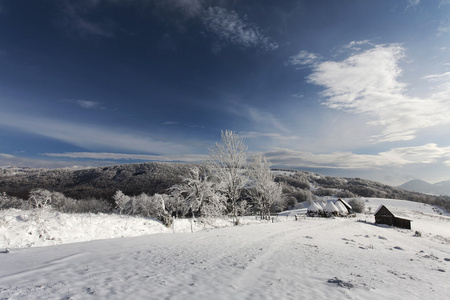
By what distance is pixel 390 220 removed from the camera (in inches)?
1674

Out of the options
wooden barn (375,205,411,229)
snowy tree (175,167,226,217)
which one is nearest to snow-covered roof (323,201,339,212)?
wooden barn (375,205,411,229)

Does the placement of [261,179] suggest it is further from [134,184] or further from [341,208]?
[134,184]

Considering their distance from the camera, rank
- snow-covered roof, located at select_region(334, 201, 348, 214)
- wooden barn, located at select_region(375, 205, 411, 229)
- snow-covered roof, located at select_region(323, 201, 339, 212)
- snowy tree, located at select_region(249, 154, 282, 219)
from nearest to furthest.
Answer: snowy tree, located at select_region(249, 154, 282, 219) < wooden barn, located at select_region(375, 205, 411, 229) < snow-covered roof, located at select_region(323, 201, 339, 212) < snow-covered roof, located at select_region(334, 201, 348, 214)

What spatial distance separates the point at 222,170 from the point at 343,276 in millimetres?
18720

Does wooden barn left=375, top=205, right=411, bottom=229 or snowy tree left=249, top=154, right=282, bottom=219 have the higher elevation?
snowy tree left=249, top=154, right=282, bottom=219

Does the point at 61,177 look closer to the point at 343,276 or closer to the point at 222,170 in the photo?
the point at 222,170

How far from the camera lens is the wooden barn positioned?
3931 centimetres

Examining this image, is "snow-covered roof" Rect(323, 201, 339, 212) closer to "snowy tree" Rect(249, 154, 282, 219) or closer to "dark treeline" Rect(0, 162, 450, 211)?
"snowy tree" Rect(249, 154, 282, 219)

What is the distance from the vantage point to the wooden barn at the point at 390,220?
39.3 m

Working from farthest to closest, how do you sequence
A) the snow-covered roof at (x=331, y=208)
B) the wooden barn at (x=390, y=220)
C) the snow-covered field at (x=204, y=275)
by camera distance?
the snow-covered roof at (x=331, y=208) → the wooden barn at (x=390, y=220) → the snow-covered field at (x=204, y=275)

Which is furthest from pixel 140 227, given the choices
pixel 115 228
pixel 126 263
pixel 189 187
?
pixel 126 263

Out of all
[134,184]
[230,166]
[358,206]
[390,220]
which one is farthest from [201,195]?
[134,184]

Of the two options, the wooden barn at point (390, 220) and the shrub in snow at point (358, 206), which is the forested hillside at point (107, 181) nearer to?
the shrub in snow at point (358, 206)

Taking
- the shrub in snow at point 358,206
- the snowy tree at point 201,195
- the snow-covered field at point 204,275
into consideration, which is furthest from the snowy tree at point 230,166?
the shrub in snow at point 358,206
